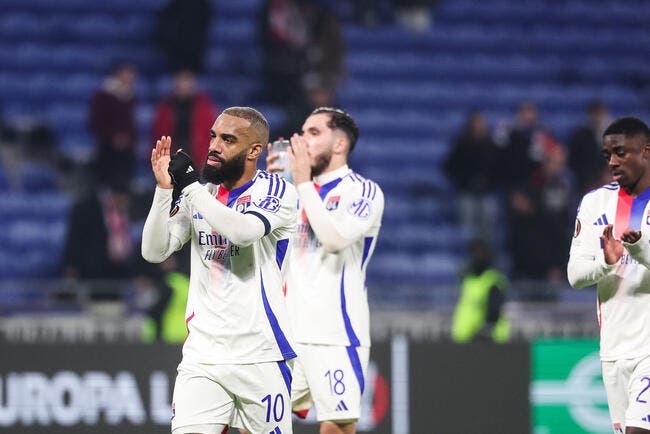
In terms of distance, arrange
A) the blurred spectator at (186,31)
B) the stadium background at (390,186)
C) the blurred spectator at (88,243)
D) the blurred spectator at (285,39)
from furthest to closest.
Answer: the blurred spectator at (285,39) → the blurred spectator at (186,31) → the blurred spectator at (88,243) → the stadium background at (390,186)

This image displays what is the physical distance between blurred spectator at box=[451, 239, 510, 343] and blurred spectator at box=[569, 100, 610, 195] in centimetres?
331

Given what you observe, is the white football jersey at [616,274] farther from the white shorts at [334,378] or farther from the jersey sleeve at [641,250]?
the white shorts at [334,378]

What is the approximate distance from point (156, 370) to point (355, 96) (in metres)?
7.86

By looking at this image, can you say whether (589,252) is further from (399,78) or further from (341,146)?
(399,78)

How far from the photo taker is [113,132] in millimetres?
14258

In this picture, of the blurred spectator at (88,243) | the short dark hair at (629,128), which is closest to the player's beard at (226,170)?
the short dark hair at (629,128)

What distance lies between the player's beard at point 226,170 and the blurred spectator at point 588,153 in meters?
9.36

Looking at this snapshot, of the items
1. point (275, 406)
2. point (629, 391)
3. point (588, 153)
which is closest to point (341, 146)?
point (275, 406)

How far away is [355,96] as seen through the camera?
56.1 ft

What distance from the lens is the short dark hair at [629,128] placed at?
6730mm

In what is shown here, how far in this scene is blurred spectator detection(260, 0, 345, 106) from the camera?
618 inches

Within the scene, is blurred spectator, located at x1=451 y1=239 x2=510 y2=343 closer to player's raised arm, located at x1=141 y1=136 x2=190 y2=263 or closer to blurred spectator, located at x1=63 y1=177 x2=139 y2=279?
blurred spectator, located at x1=63 y1=177 x2=139 y2=279

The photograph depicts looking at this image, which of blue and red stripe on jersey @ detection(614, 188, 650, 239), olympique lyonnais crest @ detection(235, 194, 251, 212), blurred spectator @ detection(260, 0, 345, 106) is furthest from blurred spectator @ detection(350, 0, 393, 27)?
olympique lyonnais crest @ detection(235, 194, 251, 212)

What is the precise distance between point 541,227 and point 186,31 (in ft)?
17.1
